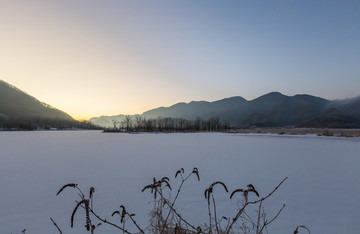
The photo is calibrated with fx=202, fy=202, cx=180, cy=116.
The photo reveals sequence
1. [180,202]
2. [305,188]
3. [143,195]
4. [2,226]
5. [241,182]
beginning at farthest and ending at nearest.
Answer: [241,182]
[305,188]
[143,195]
[180,202]
[2,226]

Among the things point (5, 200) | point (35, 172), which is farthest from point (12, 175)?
point (5, 200)

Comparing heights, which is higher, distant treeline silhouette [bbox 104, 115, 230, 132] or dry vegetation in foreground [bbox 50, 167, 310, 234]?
distant treeline silhouette [bbox 104, 115, 230, 132]

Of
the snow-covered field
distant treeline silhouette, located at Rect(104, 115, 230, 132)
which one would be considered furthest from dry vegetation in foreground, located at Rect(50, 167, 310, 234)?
distant treeline silhouette, located at Rect(104, 115, 230, 132)

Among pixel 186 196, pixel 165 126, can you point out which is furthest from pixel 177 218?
pixel 165 126

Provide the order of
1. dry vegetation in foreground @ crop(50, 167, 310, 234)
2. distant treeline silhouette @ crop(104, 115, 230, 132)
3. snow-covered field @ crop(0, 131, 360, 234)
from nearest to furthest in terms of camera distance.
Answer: dry vegetation in foreground @ crop(50, 167, 310, 234) → snow-covered field @ crop(0, 131, 360, 234) → distant treeline silhouette @ crop(104, 115, 230, 132)

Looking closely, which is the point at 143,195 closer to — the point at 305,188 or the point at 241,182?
the point at 241,182

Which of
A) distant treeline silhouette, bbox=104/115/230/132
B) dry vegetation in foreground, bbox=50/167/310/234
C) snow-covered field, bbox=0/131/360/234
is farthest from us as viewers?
distant treeline silhouette, bbox=104/115/230/132

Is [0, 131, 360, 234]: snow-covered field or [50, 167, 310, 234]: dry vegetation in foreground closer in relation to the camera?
[50, 167, 310, 234]: dry vegetation in foreground

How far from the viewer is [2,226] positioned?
515cm

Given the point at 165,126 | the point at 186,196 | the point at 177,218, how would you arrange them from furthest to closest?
the point at 165,126
the point at 186,196
the point at 177,218

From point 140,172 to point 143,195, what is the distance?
12.7 feet

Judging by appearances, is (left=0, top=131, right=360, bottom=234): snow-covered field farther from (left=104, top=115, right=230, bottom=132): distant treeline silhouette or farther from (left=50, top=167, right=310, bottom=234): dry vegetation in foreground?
(left=104, top=115, right=230, bottom=132): distant treeline silhouette

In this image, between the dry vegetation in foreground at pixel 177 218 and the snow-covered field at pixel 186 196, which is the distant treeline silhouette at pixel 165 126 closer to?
the snow-covered field at pixel 186 196

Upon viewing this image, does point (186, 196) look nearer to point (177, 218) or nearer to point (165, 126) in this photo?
point (177, 218)
